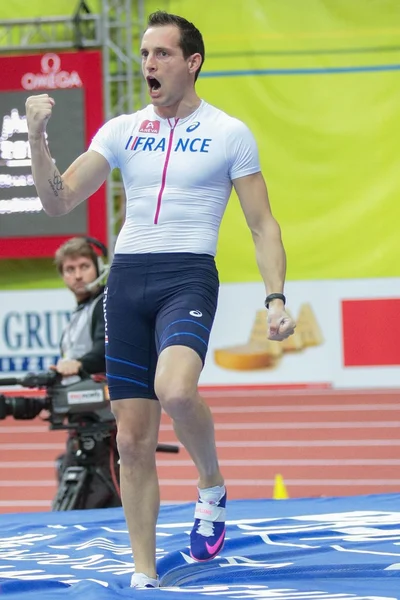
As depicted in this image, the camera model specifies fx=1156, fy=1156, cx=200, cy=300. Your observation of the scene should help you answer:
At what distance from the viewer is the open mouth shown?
3.70 m

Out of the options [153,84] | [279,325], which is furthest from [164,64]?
[279,325]

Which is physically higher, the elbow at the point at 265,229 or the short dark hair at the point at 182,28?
the short dark hair at the point at 182,28

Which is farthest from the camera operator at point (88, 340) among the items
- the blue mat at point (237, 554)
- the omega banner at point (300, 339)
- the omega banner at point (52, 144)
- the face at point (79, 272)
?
the omega banner at point (300, 339)

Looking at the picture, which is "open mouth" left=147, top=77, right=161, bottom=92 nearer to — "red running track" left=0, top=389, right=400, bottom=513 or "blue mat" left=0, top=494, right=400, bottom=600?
"blue mat" left=0, top=494, right=400, bottom=600

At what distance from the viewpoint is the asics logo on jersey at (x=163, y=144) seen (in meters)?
3.67

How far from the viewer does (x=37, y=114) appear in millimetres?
3428

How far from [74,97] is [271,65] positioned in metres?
2.17

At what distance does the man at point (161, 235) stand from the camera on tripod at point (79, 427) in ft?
3.96

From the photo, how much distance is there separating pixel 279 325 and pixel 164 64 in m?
0.91

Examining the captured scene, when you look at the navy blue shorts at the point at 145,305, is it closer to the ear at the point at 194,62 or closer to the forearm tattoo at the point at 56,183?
the forearm tattoo at the point at 56,183

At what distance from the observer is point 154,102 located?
3.72 meters

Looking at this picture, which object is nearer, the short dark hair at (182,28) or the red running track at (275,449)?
the short dark hair at (182,28)

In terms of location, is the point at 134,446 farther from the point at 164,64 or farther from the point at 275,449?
the point at 275,449

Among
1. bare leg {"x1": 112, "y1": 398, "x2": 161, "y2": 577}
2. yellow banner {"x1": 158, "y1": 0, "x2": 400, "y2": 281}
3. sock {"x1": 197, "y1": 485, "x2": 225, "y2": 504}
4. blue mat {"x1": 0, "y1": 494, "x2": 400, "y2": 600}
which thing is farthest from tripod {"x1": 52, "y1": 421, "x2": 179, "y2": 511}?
yellow banner {"x1": 158, "y1": 0, "x2": 400, "y2": 281}
